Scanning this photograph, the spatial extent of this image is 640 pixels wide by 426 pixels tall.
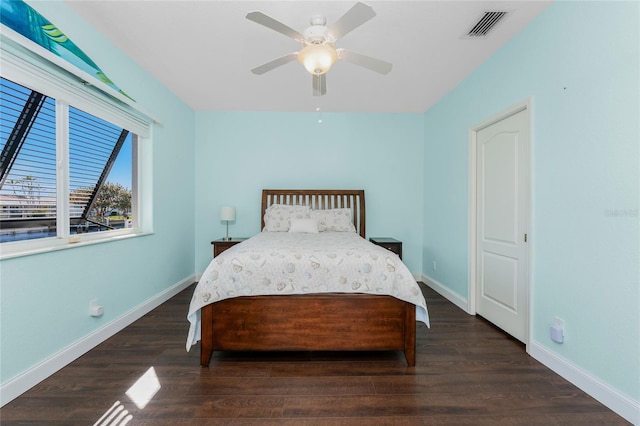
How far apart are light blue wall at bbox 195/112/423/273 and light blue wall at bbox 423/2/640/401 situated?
192cm

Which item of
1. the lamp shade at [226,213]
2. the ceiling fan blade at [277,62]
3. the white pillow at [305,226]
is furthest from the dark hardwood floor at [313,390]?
the ceiling fan blade at [277,62]

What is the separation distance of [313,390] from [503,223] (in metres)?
2.23

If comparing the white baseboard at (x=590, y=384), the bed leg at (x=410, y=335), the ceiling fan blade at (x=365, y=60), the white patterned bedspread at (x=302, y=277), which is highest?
the ceiling fan blade at (x=365, y=60)

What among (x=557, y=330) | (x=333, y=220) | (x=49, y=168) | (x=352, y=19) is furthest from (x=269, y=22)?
(x=557, y=330)

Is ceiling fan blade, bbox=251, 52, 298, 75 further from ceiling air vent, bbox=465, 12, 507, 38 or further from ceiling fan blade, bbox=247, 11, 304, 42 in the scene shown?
ceiling air vent, bbox=465, 12, 507, 38

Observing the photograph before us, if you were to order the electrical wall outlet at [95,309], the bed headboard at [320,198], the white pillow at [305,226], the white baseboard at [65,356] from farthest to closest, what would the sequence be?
the bed headboard at [320,198] < the white pillow at [305,226] < the electrical wall outlet at [95,309] < the white baseboard at [65,356]

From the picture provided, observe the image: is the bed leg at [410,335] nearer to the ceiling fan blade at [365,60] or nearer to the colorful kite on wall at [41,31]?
the ceiling fan blade at [365,60]

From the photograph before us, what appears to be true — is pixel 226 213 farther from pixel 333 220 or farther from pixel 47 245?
pixel 47 245

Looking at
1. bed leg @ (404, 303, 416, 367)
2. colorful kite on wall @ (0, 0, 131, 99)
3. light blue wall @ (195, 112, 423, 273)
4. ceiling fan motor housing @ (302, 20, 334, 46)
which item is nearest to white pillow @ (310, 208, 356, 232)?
light blue wall @ (195, 112, 423, 273)

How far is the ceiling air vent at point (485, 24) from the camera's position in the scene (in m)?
2.10

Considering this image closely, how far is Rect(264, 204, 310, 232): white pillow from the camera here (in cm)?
373

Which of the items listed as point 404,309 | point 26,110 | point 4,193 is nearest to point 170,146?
point 26,110

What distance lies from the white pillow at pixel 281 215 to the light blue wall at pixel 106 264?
125 centimetres

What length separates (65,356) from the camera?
198cm
